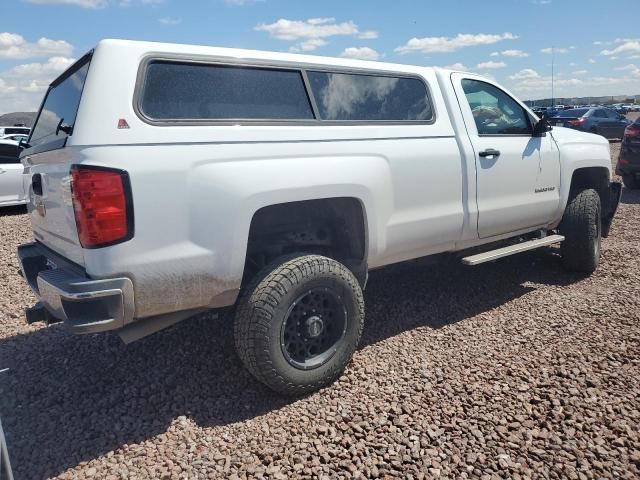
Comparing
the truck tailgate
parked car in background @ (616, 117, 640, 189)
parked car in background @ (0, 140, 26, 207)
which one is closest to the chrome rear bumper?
the truck tailgate

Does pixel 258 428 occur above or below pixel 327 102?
below

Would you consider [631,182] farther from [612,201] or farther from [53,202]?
[53,202]

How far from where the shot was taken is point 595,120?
19953 millimetres

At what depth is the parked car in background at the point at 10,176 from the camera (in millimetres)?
9508

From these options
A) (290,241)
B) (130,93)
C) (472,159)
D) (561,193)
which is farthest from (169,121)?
(561,193)

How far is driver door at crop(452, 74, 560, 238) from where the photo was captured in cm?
401

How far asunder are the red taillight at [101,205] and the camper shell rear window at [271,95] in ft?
1.23

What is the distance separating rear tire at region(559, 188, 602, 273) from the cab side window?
1004mm

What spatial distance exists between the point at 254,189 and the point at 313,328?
36.5 inches

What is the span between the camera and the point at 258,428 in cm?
279

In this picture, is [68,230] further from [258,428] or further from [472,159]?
[472,159]

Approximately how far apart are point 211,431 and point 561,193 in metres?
3.78

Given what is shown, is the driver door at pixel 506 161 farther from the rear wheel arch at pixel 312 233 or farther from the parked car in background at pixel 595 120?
the parked car in background at pixel 595 120

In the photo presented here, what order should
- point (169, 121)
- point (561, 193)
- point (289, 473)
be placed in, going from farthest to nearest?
1. point (561, 193)
2. point (169, 121)
3. point (289, 473)
